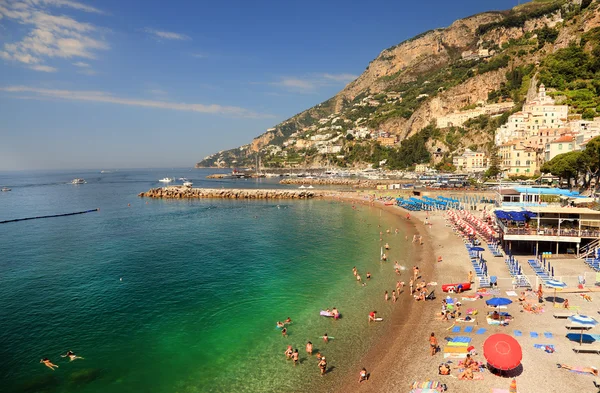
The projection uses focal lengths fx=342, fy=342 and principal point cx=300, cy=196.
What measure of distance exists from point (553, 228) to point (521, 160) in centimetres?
5819

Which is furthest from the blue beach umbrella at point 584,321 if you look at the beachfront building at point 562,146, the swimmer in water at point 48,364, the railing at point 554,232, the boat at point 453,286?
the beachfront building at point 562,146


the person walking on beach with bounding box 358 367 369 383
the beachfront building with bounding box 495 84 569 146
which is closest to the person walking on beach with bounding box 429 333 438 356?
the person walking on beach with bounding box 358 367 369 383

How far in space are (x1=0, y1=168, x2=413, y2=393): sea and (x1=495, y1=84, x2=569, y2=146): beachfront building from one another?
66.2 metres

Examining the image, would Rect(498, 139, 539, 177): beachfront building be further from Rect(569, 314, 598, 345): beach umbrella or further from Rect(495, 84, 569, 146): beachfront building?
Rect(569, 314, 598, 345): beach umbrella

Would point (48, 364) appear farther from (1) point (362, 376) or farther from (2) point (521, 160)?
(2) point (521, 160)

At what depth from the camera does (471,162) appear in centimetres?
11425

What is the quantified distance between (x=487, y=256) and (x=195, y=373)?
1028 inches

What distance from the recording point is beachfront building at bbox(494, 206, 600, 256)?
27859mm

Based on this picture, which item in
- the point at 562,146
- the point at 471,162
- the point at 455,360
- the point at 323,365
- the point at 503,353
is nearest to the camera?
the point at 503,353

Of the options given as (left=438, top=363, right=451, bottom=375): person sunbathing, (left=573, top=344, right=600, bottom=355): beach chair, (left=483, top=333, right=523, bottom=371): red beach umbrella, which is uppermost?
(left=483, top=333, right=523, bottom=371): red beach umbrella

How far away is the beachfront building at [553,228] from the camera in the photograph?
27.9 metres

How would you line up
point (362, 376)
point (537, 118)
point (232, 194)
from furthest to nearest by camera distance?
point (232, 194)
point (537, 118)
point (362, 376)

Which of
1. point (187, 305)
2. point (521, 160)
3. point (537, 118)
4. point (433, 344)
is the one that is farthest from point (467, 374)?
point (537, 118)

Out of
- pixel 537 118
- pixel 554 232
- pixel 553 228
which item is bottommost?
pixel 554 232
